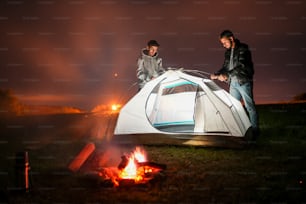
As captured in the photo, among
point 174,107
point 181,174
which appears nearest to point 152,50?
point 174,107

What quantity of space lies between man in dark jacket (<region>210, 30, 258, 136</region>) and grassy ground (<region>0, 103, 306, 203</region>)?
79cm

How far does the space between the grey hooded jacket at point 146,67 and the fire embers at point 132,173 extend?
401cm

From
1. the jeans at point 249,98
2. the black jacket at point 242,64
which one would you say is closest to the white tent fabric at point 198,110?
the jeans at point 249,98

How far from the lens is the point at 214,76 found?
8.95 metres

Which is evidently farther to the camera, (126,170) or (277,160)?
(277,160)

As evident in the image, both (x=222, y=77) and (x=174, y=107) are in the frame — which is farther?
(x=174, y=107)

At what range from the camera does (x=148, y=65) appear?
10.2m

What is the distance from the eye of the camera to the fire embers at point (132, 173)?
18.7ft

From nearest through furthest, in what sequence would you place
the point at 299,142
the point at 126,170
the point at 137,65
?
the point at 126,170 < the point at 299,142 < the point at 137,65

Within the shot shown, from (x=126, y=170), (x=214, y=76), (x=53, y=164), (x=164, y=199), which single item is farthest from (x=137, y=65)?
(x=164, y=199)

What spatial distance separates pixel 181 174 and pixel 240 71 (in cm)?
347

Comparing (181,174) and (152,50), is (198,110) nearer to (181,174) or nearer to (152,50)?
(152,50)

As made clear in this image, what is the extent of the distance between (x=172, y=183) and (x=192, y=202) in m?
0.83

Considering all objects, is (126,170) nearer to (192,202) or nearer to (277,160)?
(192,202)
